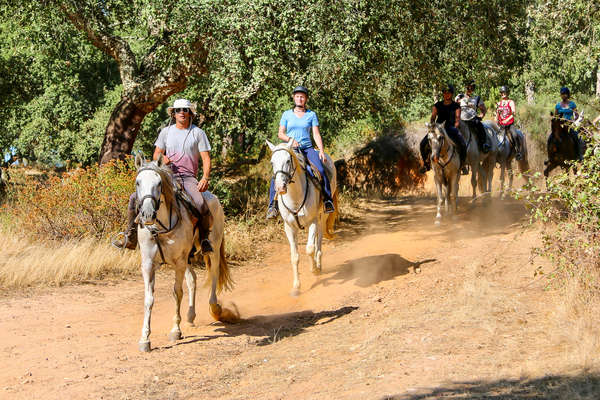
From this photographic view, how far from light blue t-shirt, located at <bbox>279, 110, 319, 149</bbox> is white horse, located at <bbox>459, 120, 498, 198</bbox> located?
785cm

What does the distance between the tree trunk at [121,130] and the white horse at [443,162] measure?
26.9 ft

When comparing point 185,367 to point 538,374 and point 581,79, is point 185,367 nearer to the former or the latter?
point 538,374

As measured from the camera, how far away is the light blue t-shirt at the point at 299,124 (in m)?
10.9

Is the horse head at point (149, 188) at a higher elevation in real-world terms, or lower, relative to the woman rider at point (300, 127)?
lower

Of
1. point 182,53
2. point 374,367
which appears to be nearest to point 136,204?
point 374,367

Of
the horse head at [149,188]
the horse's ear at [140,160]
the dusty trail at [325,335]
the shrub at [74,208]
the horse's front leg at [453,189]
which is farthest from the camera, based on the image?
the horse's front leg at [453,189]

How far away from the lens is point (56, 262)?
39.7 ft

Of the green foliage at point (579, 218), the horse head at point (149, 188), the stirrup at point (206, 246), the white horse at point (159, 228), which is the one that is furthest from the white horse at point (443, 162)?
the horse head at point (149, 188)

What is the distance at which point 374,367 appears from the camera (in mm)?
6215

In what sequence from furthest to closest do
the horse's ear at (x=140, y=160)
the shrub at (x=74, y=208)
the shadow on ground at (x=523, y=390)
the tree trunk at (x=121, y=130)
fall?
1. the tree trunk at (x=121, y=130)
2. the shrub at (x=74, y=208)
3. the horse's ear at (x=140, y=160)
4. the shadow on ground at (x=523, y=390)

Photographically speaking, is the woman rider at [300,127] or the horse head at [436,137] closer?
the woman rider at [300,127]

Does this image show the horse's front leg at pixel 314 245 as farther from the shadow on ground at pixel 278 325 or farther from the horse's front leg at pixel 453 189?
the horse's front leg at pixel 453 189

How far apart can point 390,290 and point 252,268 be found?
14.7ft

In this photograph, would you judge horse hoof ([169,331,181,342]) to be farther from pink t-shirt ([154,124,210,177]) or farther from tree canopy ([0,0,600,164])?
tree canopy ([0,0,600,164])
